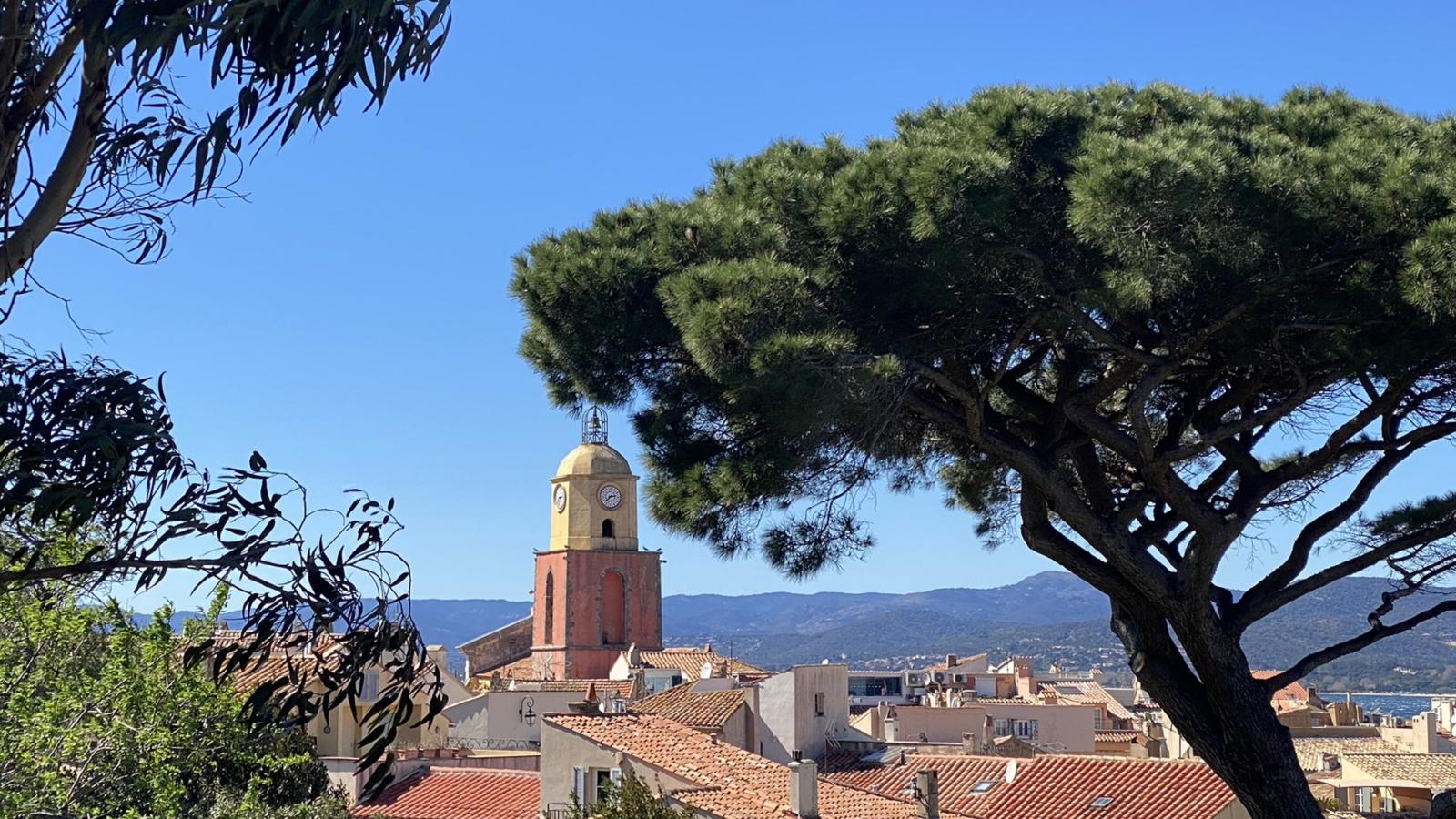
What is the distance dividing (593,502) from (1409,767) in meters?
49.8

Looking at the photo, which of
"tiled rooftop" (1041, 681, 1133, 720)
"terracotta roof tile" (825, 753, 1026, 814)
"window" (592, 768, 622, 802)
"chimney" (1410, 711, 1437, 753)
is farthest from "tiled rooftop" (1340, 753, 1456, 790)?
"tiled rooftop" (1041, 681, 1133, 720)

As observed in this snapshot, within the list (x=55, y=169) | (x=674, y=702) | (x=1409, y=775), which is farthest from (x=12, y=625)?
(x=1409, y=775)

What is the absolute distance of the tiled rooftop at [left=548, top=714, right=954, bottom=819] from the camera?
2184 centimetres

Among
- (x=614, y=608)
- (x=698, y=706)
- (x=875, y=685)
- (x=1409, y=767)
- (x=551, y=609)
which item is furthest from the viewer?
(x=614, y=608)

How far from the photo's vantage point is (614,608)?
82.3 m

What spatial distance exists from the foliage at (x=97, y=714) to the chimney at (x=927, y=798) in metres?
10.5

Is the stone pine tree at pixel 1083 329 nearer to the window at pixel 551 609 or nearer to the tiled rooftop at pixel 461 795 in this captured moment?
the tiled rooftop at pixel 461 795

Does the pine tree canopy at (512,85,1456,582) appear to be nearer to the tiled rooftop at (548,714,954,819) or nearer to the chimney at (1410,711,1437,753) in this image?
the tiled rooftop at (548,714,954,819)

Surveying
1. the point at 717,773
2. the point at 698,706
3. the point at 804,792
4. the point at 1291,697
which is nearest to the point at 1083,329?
the point at 804,792

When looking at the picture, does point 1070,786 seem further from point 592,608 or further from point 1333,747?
point 592,608

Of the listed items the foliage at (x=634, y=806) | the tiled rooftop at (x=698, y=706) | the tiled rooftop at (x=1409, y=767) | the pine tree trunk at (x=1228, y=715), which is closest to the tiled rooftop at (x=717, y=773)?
the foliage at (x=634, y=806)

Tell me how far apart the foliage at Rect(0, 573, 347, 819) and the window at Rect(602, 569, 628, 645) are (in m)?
66.7

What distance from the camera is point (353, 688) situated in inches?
220

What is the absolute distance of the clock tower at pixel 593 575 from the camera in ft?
265
